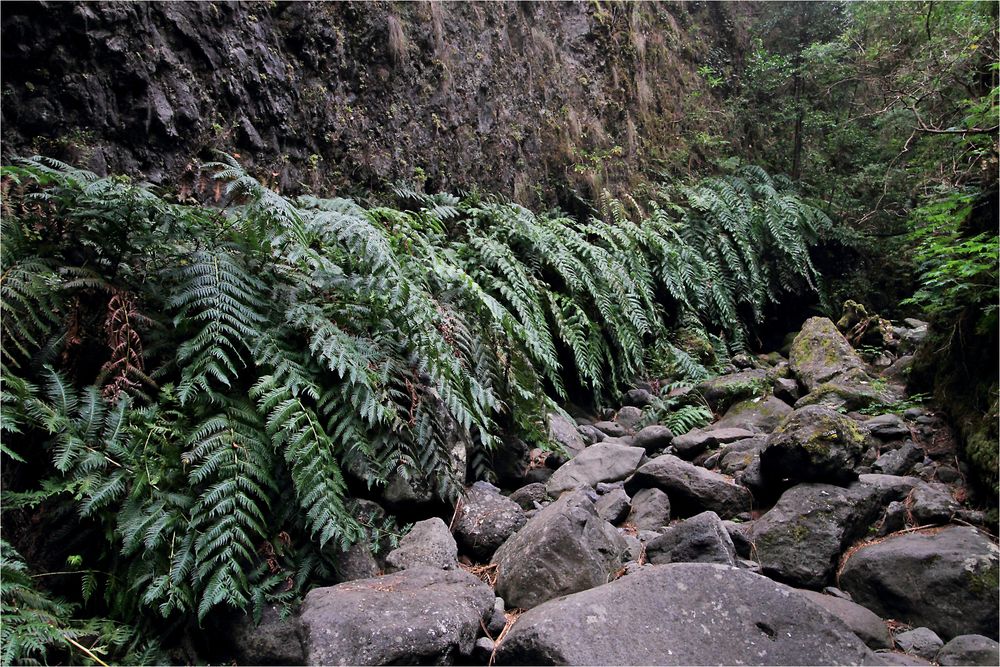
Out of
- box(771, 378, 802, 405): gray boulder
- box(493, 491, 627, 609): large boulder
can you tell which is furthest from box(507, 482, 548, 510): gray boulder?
box(771, 378, 802, 405): gray boulder

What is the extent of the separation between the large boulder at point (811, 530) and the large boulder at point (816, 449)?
0.07m

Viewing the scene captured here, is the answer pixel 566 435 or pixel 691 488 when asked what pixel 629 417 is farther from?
pixel 691 488

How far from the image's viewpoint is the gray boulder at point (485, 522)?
2.86m

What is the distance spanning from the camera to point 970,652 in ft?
6.88

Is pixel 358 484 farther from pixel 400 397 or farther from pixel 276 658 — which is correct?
pixel 276 658

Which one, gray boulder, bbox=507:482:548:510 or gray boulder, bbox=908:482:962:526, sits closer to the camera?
gray boulder, bbox=908:482:962:526

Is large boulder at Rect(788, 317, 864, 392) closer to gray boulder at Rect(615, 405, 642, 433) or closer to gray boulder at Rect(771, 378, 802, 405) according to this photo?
gray boulder at Rect(771, 378, 802, 405)

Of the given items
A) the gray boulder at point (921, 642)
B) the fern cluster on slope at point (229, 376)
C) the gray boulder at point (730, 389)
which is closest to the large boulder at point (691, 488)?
the fern cluster on slope at point (229, 376)

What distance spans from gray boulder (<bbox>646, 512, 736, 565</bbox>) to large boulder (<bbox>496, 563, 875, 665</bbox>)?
429mm

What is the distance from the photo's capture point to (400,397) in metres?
2.90

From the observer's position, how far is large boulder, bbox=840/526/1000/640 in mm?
2275

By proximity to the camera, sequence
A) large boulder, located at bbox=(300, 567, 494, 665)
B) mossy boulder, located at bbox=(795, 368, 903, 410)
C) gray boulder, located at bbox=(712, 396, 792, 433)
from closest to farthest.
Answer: large boulder, located at bbox=(300, 567, 494, 665), mossy boulder, located at bbox=(795, 368, 903, 410), gray boulder, located at bbox=(712, 396, 792, 433)

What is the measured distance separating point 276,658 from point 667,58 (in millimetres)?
8691

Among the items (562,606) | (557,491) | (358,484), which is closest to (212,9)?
(358,484)
